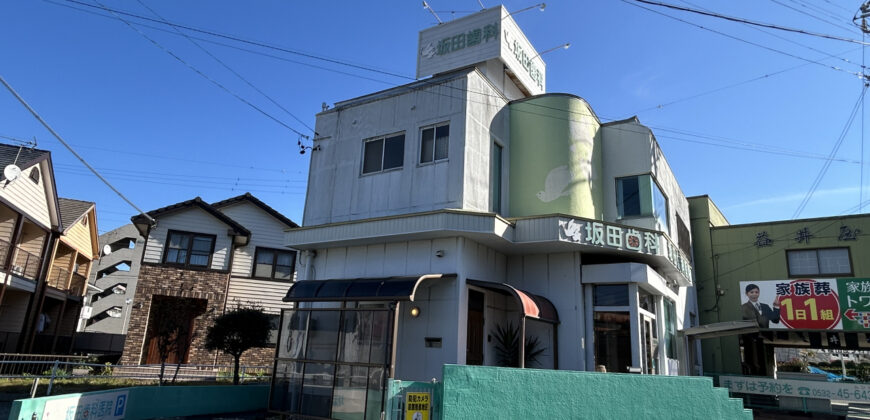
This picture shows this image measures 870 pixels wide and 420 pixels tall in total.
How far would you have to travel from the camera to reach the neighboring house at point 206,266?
75.0ft

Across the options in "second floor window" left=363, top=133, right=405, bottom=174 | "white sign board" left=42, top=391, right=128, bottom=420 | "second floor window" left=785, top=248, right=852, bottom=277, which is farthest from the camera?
"second floor window" left=785, top=248, right=852, bottom=277

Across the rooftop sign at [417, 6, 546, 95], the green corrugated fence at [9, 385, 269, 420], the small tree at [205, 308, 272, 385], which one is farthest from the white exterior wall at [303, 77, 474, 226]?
the green corrugated fence at [9, 385, 269, 420]

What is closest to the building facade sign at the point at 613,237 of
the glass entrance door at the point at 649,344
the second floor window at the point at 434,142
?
the glass entrance door at the point at 649,344

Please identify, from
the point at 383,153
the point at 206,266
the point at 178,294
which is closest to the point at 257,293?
the point at 206,266

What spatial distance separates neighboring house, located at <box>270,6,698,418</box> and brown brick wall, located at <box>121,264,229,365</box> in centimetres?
1112

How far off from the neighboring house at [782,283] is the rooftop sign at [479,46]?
1137 centimetres

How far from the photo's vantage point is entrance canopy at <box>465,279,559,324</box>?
1155cm

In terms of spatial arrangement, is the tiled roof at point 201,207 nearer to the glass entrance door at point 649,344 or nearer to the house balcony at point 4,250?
the house balcony at point 4,250

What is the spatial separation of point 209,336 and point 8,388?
491 centimetres

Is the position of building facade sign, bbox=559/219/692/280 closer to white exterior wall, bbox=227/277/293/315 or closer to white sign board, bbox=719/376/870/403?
white sign board, bbox=719/376/870/403

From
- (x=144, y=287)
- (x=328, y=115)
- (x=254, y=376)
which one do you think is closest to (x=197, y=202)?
(x=144, y=287)

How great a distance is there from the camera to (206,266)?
952 inches

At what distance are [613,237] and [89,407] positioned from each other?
11575 millimetres

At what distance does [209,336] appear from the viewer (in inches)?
628
